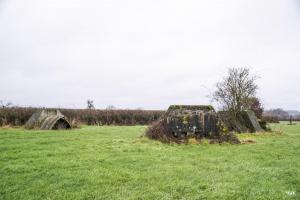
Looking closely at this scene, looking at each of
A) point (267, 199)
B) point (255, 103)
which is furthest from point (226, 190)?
point (255, 103)

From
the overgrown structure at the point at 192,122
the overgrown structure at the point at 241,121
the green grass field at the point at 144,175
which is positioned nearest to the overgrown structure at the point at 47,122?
the overgrown structure at the point at 192,122

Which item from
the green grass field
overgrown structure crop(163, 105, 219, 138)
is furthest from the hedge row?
the green grass field

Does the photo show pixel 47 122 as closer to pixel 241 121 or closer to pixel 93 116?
pixel 241 121

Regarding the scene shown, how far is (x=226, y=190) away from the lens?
5.80 meters

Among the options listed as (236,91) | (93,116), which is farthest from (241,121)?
(93,116)

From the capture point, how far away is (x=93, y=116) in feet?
118

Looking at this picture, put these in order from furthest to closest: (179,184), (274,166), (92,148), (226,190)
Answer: (92,148)
(274,166)
(179,184)
(226,190)

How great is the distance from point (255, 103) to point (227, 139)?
19.2 meters

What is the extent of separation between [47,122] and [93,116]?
14731 millimetres

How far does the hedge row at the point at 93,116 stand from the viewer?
27.7 meters

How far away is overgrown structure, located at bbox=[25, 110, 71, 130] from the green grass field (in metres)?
10.9

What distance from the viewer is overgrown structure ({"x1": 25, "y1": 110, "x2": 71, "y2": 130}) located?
2114 cm

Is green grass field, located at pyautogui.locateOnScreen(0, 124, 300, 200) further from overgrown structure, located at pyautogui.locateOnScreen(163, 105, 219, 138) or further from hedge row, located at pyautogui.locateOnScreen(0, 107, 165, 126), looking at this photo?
hedge row, located at pyautogui.locateOnScreen(0, 107, 165, 126)

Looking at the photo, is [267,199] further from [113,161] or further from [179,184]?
[113,161]
